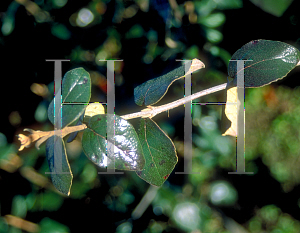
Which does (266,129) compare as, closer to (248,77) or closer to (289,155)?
(289,155)

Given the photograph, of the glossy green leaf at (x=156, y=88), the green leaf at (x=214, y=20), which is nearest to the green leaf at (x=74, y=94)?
the glossy green leaf at (x=156, y=88)

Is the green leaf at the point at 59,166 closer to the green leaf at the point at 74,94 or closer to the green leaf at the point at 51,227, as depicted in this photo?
the green leaf at the point at 74,94

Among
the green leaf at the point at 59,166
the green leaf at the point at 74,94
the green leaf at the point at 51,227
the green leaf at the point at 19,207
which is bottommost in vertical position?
the green leaf at the point at 51,227

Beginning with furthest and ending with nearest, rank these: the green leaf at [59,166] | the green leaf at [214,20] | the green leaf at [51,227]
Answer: the green leaf at [51,227] → the green leaf at [214,20] → the green leaf at [59,166]

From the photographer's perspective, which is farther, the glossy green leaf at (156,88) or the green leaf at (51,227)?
the green leaf at (51,227)

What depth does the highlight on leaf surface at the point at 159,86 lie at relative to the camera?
48 cm

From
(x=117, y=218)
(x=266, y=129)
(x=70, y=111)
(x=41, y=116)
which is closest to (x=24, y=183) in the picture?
(x=41, y=116)

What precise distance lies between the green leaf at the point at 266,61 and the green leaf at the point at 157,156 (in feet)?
0.70

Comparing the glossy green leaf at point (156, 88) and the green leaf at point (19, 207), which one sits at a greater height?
the glossy green leaf at point (156, 88)

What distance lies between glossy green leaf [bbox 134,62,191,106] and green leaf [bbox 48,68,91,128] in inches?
6.0

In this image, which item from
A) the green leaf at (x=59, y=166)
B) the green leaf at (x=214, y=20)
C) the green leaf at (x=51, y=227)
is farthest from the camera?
the green leaf at (x=51, y=227)

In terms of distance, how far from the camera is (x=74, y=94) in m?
0.43

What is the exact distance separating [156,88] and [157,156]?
157mm

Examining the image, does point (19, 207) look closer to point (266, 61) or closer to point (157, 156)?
point (157, 156)
